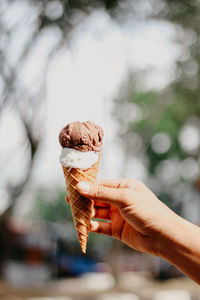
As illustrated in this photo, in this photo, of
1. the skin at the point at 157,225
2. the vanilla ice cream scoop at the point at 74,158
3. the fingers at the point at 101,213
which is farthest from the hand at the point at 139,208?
the fingers at the point at 101,213

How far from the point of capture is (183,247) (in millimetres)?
1862

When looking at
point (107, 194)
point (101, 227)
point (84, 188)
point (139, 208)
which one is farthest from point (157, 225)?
point (101, 227)

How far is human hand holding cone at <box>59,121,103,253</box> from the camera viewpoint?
2111 mm

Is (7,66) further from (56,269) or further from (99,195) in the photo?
(56,269)

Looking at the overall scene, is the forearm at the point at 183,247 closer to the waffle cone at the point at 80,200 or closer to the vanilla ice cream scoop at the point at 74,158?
the waffle cone at the point at 80,200

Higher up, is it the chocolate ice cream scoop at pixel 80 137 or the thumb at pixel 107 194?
the chocolate ice cream scoop at pixel 80 137

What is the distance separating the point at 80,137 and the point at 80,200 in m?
0.39

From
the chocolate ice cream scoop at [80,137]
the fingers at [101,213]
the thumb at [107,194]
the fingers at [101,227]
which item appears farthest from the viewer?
the fingers at [101,213]

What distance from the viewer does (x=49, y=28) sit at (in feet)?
25.4

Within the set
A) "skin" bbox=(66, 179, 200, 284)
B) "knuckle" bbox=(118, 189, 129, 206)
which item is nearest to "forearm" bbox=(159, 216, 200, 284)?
"skin" bbox=(66, 179, 200, 284)

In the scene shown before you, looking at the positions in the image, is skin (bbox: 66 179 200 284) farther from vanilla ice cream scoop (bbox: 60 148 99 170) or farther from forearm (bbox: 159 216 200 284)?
vanilla ice cream scoop (bbox: 60 148 99 170)

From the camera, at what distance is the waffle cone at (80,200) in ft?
7.09

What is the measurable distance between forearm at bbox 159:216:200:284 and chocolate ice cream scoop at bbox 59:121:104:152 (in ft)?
2.16

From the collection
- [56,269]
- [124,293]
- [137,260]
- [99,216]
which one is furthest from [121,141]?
[137,260]
